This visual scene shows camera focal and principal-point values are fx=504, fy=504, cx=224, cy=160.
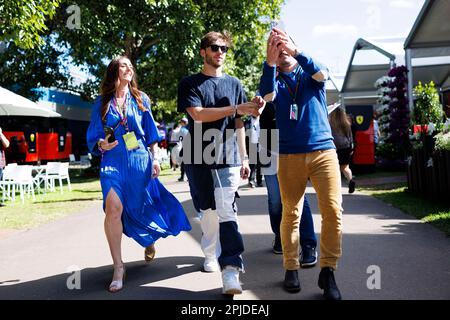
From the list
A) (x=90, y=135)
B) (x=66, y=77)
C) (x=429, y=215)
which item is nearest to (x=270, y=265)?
(x=90, y=135)

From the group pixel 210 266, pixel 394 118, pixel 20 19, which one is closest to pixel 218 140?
pixel 210 266

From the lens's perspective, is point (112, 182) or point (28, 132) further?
point (28, 132)

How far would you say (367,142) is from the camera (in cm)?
1537

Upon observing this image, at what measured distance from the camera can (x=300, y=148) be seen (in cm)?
395

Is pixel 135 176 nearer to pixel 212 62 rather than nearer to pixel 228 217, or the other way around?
pixel 228 217

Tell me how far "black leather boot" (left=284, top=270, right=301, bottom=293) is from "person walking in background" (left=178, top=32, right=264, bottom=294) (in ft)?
1.19

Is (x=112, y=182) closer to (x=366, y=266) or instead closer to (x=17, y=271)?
(x=17, y=271)

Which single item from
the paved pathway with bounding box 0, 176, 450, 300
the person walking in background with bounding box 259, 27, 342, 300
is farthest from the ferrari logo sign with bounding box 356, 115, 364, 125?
the person walking in background with bounding box 259, 27, 342, 300

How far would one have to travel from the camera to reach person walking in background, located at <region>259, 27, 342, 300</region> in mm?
3795

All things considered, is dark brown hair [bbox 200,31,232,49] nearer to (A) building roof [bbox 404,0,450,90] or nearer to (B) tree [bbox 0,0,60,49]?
(B) tree [bbox 0,0,60,49]

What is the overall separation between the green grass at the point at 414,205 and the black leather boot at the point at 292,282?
2.73m
